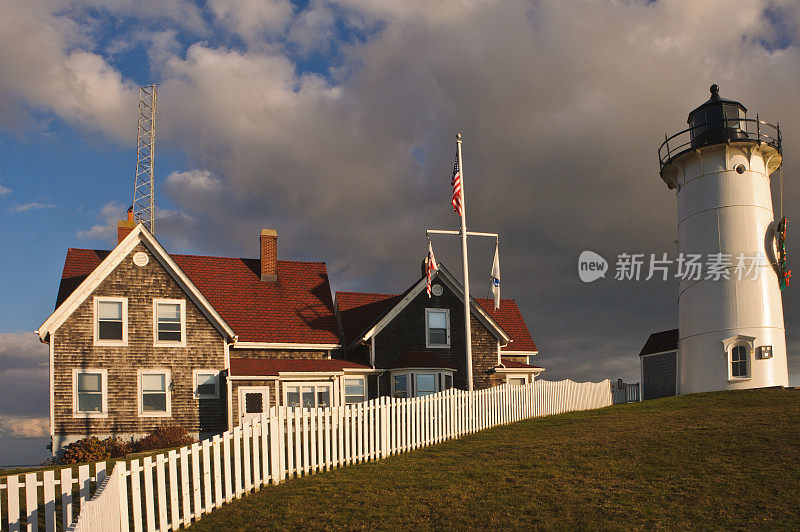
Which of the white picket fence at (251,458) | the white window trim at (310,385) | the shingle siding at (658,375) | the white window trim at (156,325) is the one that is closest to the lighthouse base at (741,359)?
the white picket fence at (251,458)

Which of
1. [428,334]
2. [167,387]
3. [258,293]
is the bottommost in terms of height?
[167,387]

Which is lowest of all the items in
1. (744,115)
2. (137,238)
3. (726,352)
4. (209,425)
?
(209,425)

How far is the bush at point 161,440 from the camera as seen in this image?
27547 millimetres

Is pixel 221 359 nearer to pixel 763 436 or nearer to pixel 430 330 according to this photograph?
pixel 430 330

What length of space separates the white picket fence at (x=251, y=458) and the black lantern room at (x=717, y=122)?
41.9 ft

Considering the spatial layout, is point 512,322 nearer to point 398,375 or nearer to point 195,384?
point 398,375

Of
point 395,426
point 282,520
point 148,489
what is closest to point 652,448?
point 395,426

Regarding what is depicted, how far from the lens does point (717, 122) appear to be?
34719 mm

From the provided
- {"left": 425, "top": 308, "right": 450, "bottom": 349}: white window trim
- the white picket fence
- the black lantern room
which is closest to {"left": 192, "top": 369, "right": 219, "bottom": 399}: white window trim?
the white picket fence

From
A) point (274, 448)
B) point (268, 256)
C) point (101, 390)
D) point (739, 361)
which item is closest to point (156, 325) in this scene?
point (101, 390)

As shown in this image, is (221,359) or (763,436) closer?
(763,436)

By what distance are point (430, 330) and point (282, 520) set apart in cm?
2151

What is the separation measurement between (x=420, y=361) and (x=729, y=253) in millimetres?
14035

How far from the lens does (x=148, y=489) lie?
12.1 m
